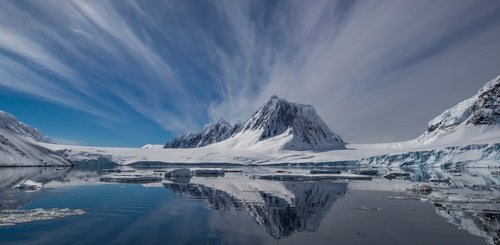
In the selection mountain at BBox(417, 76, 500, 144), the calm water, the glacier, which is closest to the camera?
the calm water

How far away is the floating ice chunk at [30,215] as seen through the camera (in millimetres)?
14275

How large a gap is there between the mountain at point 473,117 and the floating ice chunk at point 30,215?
157487 mm

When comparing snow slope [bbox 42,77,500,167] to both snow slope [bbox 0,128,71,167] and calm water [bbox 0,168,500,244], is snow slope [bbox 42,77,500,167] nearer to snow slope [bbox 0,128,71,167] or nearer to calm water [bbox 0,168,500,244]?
snow slope [bbox 0,128,71,167]

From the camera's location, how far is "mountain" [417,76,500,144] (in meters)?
143

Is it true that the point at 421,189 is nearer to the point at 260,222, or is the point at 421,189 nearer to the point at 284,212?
the point at 284,212

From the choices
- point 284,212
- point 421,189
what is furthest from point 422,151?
point 284,212

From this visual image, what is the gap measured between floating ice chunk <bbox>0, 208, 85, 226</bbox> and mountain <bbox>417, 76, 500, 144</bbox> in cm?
15749

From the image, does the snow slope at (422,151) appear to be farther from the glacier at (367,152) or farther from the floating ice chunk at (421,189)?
the floating ice chunk at (421,189)

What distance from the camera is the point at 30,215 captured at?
15688 mm

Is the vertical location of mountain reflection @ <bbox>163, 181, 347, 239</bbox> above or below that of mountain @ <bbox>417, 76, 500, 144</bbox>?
below

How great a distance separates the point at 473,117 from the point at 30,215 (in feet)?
573

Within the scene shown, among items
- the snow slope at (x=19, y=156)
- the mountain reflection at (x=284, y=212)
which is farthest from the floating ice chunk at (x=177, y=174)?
the snow slope at (x=19, y=156)

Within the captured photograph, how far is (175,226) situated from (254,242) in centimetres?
415

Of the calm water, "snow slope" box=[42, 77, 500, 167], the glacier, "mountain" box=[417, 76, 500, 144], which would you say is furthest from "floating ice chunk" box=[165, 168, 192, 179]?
"mountain" box=[417, 76, 500, 144]
